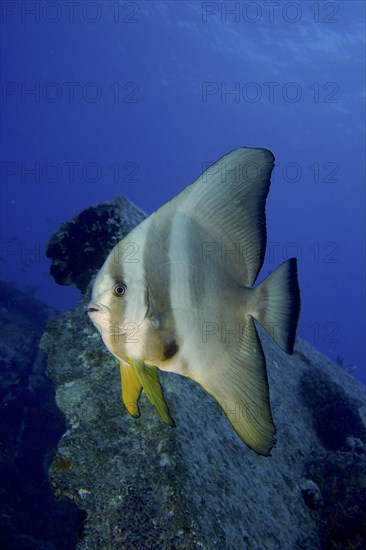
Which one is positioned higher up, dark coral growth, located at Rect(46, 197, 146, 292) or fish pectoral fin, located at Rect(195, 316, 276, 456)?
fish pectoral fin, located at Rect(195, 316, 276, 456)

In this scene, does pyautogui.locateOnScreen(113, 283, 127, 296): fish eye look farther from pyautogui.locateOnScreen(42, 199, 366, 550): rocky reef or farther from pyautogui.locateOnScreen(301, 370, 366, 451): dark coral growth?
pyautogui.locateOnScreen(301, 370, 366, 451): dark coral growth

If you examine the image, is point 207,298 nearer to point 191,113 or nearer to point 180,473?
point 180,473

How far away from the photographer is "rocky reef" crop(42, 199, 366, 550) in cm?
207

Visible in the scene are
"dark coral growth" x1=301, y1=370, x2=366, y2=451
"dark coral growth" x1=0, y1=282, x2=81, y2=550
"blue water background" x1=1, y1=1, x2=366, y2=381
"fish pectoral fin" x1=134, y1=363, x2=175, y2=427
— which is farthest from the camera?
"blue water background" x1=1, y1=1, x2=366, y2=381

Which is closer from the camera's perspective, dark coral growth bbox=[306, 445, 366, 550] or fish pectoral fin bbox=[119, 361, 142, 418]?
fish pectoral fin bbox=[119, 361, 142, 418]

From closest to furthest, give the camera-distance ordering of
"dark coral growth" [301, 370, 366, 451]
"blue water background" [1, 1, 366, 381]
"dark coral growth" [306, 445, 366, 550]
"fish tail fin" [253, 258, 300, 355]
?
"fish tail fin" [253, 258, 300, 355]
"dark coral growth" [306, 445, 366, 550]
"dark coral growth" [301, 370, 366, 451]
"blue water background" [1, 1, 366, 381]

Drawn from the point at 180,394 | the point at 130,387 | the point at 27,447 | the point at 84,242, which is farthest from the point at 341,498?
the point at 27,447

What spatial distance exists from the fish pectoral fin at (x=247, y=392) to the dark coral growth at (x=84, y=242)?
289 centimetres

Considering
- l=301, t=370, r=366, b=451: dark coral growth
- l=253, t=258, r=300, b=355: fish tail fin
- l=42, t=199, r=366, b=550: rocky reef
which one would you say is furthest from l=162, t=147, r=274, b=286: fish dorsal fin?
l=301, t=370, r=366, b=451: dark coral growth

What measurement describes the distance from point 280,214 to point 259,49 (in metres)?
86.6

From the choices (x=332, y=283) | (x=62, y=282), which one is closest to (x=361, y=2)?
(x=62, y=282)

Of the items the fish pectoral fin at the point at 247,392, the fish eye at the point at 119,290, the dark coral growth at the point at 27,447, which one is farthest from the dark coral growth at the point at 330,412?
the fish eye at the point at 119,290

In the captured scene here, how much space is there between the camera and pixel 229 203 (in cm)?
134

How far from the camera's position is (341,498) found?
328cm
